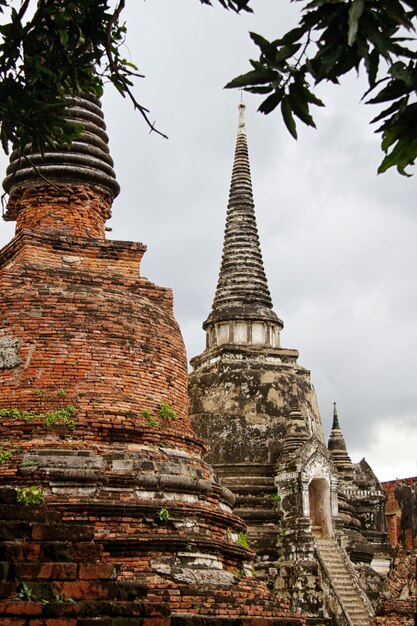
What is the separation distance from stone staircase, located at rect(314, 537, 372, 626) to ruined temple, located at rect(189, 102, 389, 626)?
2cm

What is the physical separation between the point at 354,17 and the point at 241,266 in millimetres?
19447

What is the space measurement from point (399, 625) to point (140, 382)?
29.9 ft

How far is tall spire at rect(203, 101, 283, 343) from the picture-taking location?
22.5 m

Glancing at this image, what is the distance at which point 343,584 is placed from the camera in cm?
1783

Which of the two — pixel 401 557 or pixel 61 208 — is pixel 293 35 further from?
pixel 401 557

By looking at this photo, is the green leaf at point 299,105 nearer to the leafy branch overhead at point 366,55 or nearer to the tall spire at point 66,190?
the leafy branch overhead at point 366,55

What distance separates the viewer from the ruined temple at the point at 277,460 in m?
17.7

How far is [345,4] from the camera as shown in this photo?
4.23m

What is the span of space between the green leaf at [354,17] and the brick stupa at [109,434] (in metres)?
4.89

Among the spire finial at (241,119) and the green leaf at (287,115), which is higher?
the spire finial at (241,119)

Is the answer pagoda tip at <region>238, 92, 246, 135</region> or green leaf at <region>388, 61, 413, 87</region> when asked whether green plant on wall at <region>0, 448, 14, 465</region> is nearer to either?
green leaf at <region>388, 61, 413, 87</region>

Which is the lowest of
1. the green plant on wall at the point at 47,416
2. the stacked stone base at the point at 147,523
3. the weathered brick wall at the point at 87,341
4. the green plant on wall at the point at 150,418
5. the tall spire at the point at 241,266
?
the stacked stone base at the point at 147,523

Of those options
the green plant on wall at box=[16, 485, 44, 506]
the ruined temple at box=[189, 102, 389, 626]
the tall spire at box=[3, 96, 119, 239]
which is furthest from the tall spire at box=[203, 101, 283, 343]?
the green plant on wall at box=[16, 485, 44, 506]

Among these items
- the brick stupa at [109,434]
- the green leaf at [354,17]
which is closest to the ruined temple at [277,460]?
the brick stupa at [109,434]
